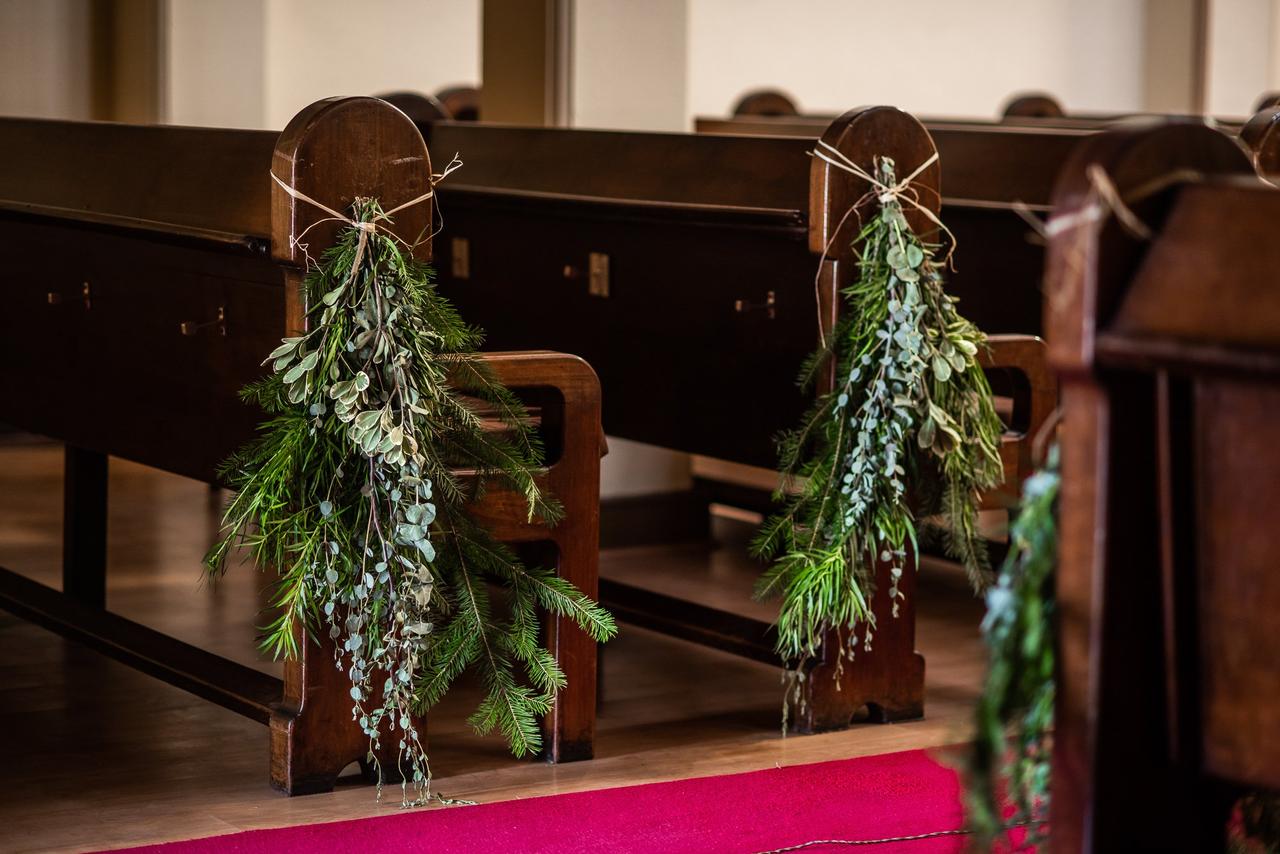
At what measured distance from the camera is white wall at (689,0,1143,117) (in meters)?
8.43

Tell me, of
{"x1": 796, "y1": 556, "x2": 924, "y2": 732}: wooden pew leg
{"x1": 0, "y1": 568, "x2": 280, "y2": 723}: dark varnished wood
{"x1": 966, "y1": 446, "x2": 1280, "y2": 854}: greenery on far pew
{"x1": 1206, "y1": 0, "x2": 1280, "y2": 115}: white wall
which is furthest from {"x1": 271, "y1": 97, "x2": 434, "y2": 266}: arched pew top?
{"x1": 1206, "y1": 0, "x2": 1280, "y2": 115}: white wall

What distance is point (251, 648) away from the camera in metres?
3.90

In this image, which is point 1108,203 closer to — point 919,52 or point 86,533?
point 86,533

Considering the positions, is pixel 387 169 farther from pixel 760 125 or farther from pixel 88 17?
pixel 88 17

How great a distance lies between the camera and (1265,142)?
3.47 meters

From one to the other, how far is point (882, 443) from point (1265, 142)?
1.03 meters

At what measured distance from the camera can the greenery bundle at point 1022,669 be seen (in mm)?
1311

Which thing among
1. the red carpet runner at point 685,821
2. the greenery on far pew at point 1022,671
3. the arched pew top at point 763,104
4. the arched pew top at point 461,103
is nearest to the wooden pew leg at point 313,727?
the red carpet runner at point 685,821

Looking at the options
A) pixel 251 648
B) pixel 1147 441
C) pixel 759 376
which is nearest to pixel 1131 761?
pixel 1147 441

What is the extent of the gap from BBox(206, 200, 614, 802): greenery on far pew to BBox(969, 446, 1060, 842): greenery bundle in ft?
4.44

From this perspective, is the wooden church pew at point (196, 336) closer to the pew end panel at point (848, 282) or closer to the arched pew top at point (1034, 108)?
the pew end panel at point (848, 282)

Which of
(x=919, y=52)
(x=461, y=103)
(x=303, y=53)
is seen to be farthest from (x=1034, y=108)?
(x=303, y=53)

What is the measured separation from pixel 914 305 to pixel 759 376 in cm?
55

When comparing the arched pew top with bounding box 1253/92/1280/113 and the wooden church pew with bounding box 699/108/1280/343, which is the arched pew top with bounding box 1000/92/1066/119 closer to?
the arched pew top with bounding box 1253/92/1280/113
